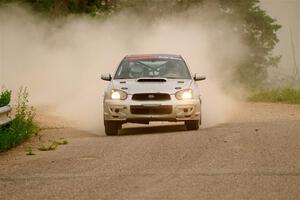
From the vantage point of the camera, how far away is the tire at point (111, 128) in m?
19.1

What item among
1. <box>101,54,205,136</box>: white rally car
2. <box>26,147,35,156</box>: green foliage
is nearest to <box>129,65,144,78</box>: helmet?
<box>101,54,205,136</box>: white rally car

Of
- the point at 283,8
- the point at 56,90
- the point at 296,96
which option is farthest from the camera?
the point at 283,8

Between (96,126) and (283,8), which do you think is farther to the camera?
(283,8)

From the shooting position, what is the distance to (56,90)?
137 ft

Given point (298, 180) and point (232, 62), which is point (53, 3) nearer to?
point (232, 62)

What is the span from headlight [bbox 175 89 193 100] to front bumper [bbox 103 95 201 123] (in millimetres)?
92

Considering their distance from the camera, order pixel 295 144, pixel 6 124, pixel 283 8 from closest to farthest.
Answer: pixel 295 144 → pixel 6 124 → pixel 283 8

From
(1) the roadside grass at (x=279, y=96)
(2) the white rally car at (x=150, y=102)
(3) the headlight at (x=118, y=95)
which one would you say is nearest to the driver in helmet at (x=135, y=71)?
(2) the white rally car at (x=150, y=102)

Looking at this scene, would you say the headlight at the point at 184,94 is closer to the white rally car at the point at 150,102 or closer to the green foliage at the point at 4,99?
the white rally car at the point at 150,102

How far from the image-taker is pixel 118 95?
1908 centimetres

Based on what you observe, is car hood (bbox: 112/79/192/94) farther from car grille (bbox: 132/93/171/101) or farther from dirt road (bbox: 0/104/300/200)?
dirt road (bbox: 0/104/300/200)

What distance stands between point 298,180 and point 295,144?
170 inches

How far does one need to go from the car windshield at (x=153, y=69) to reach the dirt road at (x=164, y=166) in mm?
1332

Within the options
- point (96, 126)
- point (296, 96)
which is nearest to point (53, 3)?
point (296, 96)
